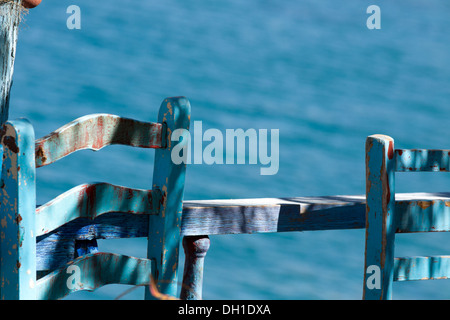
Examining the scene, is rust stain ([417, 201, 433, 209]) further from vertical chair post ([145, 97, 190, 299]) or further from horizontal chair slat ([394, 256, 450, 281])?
vertical chair post ([145, 97, 190, 299])

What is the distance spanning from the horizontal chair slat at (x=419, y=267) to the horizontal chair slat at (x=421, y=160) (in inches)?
11.4

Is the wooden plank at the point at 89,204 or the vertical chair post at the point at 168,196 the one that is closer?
the wooden plank at the point at 89,204

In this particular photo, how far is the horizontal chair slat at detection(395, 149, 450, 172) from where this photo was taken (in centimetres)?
212

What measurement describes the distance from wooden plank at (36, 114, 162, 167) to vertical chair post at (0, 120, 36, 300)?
7 centimetres

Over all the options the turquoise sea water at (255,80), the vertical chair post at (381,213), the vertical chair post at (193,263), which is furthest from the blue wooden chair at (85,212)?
the turquoise sea water at (255,80)

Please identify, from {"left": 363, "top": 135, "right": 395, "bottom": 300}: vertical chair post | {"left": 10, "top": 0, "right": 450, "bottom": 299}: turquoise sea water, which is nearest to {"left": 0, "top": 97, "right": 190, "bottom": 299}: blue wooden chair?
{"left": 363, "top": 135, "right": 395, "bottom": 300}: vertical chair post

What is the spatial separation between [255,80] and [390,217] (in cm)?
999

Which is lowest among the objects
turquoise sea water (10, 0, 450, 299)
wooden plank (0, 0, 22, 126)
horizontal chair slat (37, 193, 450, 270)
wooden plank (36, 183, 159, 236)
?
horizontal chair slat (37, 193, 450, 270)

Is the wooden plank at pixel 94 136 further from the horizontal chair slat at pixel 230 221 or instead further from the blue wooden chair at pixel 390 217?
the blue wooden chair at pixel 390 217

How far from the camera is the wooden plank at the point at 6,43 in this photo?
11.3 feet

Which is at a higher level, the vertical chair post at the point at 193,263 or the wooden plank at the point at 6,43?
the wooden plank at the point at 6,43

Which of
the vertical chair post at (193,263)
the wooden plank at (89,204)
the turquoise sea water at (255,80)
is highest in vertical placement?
the turquoise sea water at (255,80)

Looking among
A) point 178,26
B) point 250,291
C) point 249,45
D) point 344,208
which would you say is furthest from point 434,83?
point 344,208
